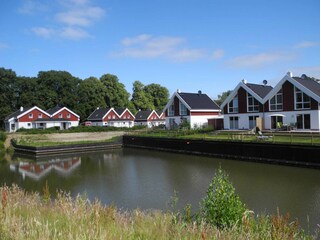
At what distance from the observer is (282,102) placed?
95.9 feet

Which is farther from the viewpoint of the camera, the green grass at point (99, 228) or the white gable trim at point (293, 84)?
the white gable trim at point (293, 84)

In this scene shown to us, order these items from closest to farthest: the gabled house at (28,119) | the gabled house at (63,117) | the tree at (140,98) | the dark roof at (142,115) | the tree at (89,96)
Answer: the gabled house at (28,119)
the gabled house at (63,117)
the tree at (89,96)
the dark roof at (142,115)
the tree at (140,98)

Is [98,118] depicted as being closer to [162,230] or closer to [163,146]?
[163,146]

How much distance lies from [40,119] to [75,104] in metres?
11.5

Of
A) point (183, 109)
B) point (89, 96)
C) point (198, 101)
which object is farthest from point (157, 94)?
point (183, 109)

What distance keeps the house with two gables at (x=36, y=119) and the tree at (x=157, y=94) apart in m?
28.0

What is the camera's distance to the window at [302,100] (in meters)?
27.1

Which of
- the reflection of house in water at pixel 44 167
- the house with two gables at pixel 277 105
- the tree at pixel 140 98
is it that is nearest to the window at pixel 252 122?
the house with two gables at pixel 277 105

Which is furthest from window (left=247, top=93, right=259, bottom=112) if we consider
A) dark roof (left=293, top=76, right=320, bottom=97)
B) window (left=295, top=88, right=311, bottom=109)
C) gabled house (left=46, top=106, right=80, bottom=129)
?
gabled house (left=46, top=106, right=80, bottom=129)

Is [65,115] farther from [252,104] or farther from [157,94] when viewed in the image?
[252,104]

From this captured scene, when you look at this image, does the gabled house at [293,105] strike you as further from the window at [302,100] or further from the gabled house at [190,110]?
the gabled house at [190,110]

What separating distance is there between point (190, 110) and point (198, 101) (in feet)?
11.6

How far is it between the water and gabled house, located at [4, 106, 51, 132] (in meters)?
26.8

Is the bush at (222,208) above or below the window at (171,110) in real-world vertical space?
below
